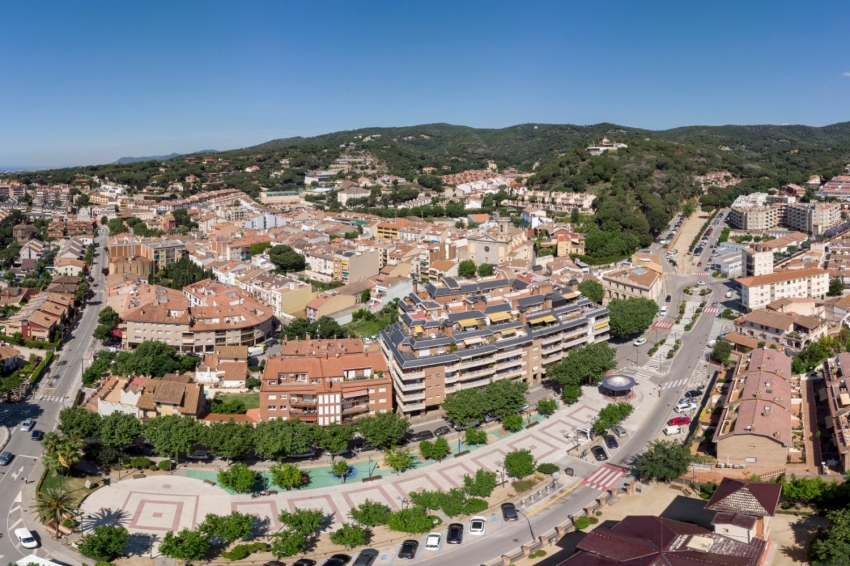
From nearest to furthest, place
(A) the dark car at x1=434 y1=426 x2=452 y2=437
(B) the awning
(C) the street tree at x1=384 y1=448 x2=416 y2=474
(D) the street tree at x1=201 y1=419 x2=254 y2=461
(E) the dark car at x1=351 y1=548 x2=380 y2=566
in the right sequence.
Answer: (E) the dark car at x1=351 y1=548 x2=380 y2=566 → (C) the street tree at x1=384 y1=448 x2=416 y2=474 → (D) the street tree at x1=201 y1=419 x2=254 y2=461 → (A) the dark car at x1=434 y1=426 x2=452 y2=437 → (B) the awning

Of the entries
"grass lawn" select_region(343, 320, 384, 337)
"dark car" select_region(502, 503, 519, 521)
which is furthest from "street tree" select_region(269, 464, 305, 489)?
"grass lawn" select_region(343, 320, 384, 337)

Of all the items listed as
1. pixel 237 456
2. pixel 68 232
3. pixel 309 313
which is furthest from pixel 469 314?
pixel 68 232

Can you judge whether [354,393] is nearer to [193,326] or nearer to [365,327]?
[365,327]

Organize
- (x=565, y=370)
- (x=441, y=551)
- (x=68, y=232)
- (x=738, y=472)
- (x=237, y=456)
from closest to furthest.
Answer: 1. (x=441, y=551)
2. (x=738, y=472)
3. (x=237, y=456)
4. (x=565, y=370)
5. (x=68, y=232)

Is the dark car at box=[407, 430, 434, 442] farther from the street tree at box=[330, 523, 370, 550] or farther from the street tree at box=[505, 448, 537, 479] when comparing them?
the street tree at box=[330, 523, 370, 550]

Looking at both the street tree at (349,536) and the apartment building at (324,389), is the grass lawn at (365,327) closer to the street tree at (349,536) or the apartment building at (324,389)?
the apartment building at (324,389)

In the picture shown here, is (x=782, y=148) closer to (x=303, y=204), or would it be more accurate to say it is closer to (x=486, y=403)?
(x=303, y=204)

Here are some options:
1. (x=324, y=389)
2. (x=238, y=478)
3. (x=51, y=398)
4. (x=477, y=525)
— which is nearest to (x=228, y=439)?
(x=238, y=478)
